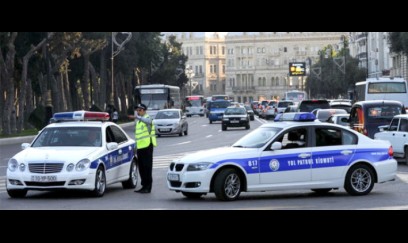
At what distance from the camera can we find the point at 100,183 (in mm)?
19219

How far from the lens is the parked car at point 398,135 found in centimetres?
2777

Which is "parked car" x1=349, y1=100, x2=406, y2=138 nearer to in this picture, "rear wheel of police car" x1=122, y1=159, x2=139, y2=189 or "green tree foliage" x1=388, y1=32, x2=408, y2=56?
"rear wheel of police car" x1=122, y1=159, x2=139, y2=189

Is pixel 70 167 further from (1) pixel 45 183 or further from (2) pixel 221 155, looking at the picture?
(2) pixel 221 155

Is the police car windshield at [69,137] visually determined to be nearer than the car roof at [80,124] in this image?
Yes

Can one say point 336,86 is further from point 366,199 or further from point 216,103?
point 366,199

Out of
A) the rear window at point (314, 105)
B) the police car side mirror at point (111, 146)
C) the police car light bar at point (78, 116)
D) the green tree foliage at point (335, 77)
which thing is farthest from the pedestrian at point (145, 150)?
the green tree foliage at point (335, 77)

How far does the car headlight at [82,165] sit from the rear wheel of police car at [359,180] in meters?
4.93

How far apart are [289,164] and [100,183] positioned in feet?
12.5

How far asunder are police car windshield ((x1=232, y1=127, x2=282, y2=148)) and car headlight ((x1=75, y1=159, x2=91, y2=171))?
9.44 ft

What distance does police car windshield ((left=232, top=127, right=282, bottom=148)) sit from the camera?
1838 cm

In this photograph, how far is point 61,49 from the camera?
5869cm

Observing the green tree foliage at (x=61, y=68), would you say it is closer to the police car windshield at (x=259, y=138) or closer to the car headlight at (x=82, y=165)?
the car headlight at (x=82, y=165)

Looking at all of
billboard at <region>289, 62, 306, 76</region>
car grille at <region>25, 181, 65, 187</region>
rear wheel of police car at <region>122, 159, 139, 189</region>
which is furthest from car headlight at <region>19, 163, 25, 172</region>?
billboard at <region>289, 62, 306, 76</region>
